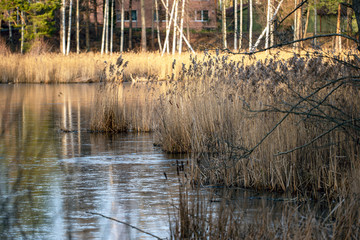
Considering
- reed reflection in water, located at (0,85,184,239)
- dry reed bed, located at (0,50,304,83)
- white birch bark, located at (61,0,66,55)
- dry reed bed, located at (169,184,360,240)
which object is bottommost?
reed reflection in water, located at (0,85,184,239)

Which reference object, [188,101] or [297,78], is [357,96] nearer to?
[297,78]

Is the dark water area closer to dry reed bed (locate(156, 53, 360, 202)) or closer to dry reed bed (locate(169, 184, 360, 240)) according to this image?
dry reed bed (locate(169, 184, 360, 240))

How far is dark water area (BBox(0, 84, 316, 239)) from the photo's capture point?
5562 millimetres

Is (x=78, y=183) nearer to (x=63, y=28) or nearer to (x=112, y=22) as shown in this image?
(x=63, y=28)

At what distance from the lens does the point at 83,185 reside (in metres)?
7.41

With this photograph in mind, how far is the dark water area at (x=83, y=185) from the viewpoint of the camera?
5562 millimetres

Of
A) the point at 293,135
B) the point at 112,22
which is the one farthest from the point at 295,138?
the point at 112,22

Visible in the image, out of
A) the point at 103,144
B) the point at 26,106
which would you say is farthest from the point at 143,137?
the point at 26,106

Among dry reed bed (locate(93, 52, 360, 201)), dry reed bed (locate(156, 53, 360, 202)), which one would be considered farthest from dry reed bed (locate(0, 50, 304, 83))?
dry reed bed (locate(156, 53, 360, 202))

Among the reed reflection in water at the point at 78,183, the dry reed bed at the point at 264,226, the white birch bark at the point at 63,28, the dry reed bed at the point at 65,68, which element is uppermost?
the white birch bark at the point at 63,28

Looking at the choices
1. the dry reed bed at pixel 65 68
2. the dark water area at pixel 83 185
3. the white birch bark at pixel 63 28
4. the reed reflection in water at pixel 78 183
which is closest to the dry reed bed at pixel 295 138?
the dark water area at pixel 83 185

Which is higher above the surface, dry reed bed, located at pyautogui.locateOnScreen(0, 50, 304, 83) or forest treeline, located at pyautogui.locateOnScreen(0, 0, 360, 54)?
forest treeline, located at pyautogui.locateOnScreen(0, 0, 360, 54)

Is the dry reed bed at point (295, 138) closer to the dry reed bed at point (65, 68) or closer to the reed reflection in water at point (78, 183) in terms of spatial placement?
the reed reflection in water at point (78, 183)

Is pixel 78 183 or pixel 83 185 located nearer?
pixel 83 185
